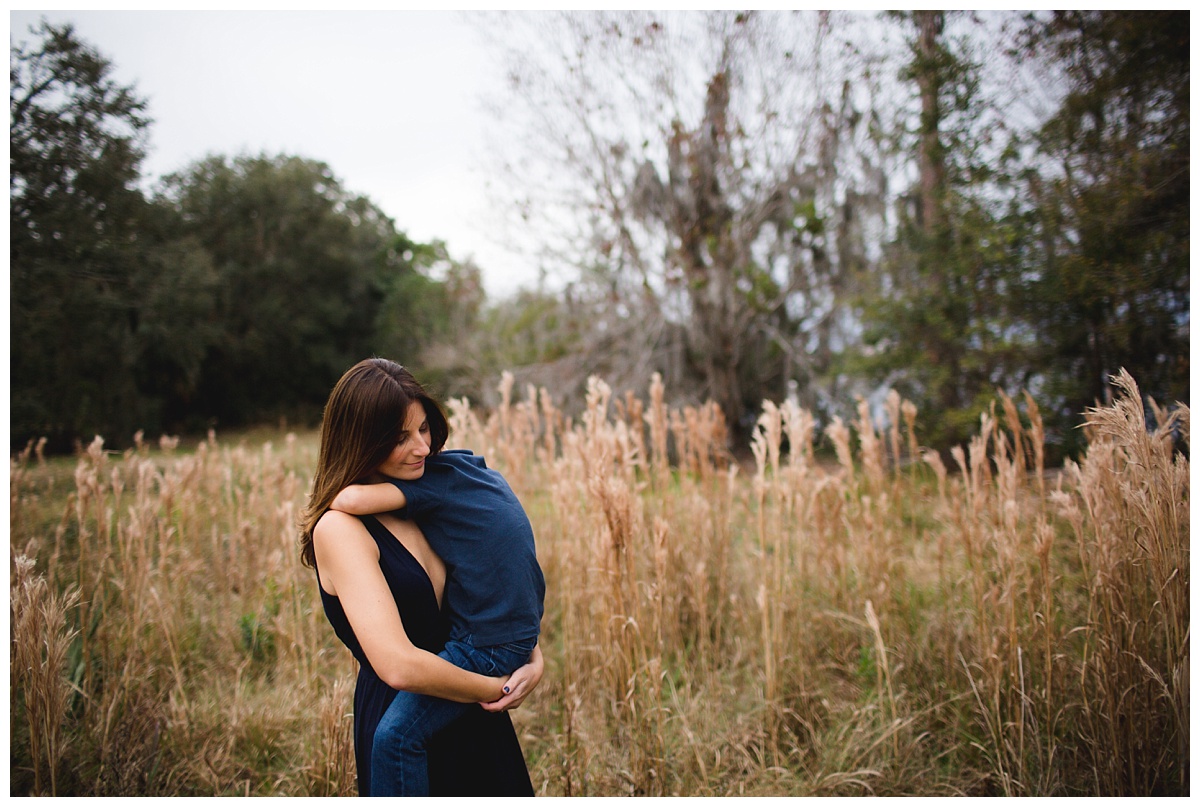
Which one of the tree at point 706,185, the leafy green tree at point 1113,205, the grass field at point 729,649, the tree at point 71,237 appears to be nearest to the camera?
the grass field at point 729,649

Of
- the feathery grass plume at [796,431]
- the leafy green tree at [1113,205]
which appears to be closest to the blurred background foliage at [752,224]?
the leafy green tree at [1113,205]

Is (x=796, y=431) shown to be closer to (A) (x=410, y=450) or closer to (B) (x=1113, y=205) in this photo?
(A) (x=410, y=450)

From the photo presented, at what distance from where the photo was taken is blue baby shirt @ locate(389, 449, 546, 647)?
1048mm

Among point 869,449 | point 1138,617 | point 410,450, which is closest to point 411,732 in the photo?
point 410,450

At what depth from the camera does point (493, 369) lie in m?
8.70

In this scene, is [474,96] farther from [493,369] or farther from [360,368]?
[360,368]

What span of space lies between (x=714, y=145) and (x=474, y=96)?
8.30ft

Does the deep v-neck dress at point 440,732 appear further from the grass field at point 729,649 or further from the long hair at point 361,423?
the grass field at point 729,649

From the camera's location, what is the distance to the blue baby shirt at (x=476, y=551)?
1048mm

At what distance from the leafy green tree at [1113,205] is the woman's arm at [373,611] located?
10.3ft

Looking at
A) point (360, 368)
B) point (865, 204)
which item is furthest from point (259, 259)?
point (360, 368)

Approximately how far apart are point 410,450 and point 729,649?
182cm

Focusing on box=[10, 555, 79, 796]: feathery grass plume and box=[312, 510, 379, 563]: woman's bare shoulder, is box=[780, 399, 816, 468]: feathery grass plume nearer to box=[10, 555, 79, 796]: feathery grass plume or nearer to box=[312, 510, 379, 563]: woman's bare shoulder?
box=[312, 510, 379, 563]: woman's bare shoulder

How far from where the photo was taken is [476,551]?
1.05 meters
